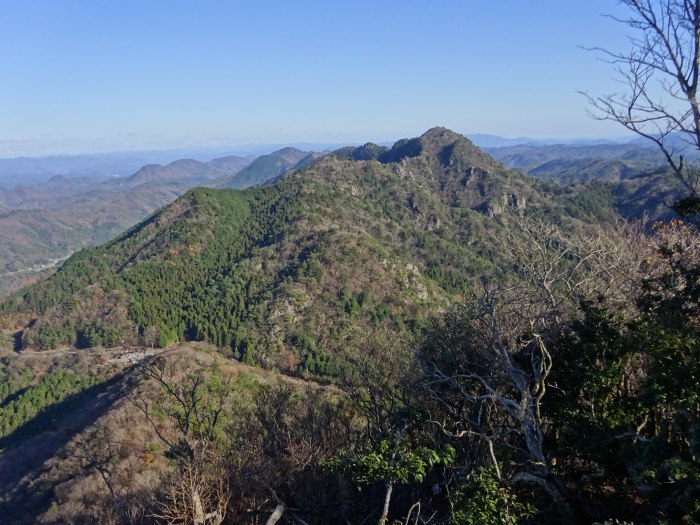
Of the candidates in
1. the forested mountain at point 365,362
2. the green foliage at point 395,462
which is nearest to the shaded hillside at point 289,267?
the forested mountain at point 365,362

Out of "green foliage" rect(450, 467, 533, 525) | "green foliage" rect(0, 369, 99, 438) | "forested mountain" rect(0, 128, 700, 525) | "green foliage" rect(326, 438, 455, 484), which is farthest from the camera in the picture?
"green foliage" rect(0, 369, 99, 438)

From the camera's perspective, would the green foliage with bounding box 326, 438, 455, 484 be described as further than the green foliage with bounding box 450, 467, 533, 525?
Yes

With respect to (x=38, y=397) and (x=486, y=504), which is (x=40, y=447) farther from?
(x=486, y=504)

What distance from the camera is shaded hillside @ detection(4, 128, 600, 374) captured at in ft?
268

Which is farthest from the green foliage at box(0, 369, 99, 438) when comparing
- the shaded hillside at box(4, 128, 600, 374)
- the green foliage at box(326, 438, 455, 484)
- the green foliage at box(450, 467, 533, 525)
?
the green foliage at box(450, 467, 533, 525)

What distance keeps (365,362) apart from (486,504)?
40.7ft

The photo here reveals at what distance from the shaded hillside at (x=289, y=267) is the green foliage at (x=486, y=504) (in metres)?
Result: 48.9

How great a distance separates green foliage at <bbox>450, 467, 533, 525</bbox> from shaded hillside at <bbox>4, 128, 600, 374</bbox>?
48894 millimetres

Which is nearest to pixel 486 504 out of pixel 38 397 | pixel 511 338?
pixel 511 338

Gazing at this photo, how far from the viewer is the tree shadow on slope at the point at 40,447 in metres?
36.6

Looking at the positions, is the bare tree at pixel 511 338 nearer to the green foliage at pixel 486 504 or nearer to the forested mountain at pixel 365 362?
the forested mountain at pixel 365 362

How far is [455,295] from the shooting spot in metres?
95.8

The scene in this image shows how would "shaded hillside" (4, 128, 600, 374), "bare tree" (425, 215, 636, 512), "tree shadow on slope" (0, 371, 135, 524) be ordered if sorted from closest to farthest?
"bare tree" (425, 215, 636, 512) → "tree shadow on slope" (0, 371, 135, 524) → "shaded hillside" (4, 128, 600, 374)

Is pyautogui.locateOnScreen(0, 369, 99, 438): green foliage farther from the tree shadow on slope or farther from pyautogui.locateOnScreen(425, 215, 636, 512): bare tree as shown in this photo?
pyautogui.locateOnScreen(425, 215, 636, 512): bare tree
